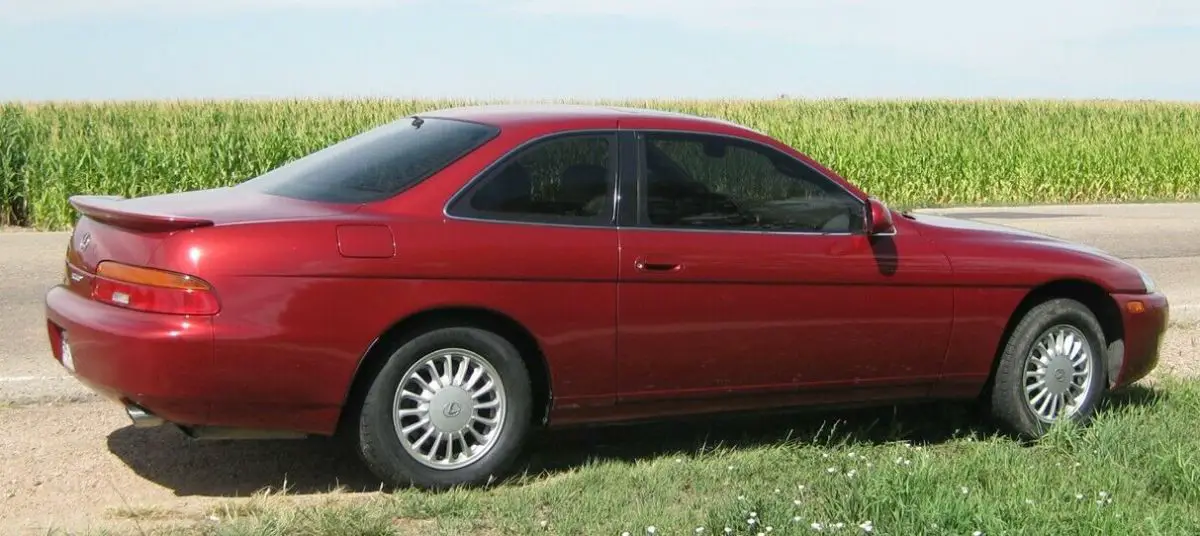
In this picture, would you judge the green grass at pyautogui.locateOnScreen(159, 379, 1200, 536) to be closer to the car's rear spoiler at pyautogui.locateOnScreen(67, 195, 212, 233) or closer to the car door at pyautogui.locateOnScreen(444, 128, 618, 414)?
the car door at pyautogui.locateOnScreen(444, 128, 618, 414)

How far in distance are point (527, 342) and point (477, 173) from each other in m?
0.66

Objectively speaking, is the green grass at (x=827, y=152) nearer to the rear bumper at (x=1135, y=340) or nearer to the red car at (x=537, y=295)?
the red car at (x=537, y=295)

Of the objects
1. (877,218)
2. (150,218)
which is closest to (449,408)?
(150,218)

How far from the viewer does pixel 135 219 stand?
5312mm

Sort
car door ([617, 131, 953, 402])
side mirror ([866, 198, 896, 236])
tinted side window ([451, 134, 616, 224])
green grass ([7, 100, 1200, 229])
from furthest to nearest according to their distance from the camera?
green grass ([7, 100, 1200, 229])
side mirror ([866, 198, 896, 236])
car door ([617, 131, 953, 402])
tinted side window ([451, 134, 616, 224])

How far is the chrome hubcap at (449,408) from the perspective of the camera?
5.49 m

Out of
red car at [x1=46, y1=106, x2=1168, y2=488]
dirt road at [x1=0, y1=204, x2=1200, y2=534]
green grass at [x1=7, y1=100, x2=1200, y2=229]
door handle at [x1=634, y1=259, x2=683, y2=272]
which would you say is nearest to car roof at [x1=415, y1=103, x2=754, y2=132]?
red car at [x1=46, y1=106, x2=1168, y2=488]

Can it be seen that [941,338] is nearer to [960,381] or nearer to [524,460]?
[960,381]

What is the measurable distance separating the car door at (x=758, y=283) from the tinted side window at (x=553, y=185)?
0.34 ft

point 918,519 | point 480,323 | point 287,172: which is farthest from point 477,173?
point 918,519

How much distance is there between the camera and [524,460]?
619 centimetres

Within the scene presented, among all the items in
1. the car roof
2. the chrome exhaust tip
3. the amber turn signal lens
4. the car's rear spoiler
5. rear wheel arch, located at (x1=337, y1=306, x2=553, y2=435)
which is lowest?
the chrome exhaust tip

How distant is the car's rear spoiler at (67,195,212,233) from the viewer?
5.21m

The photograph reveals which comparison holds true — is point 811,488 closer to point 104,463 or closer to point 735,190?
point 735,190
